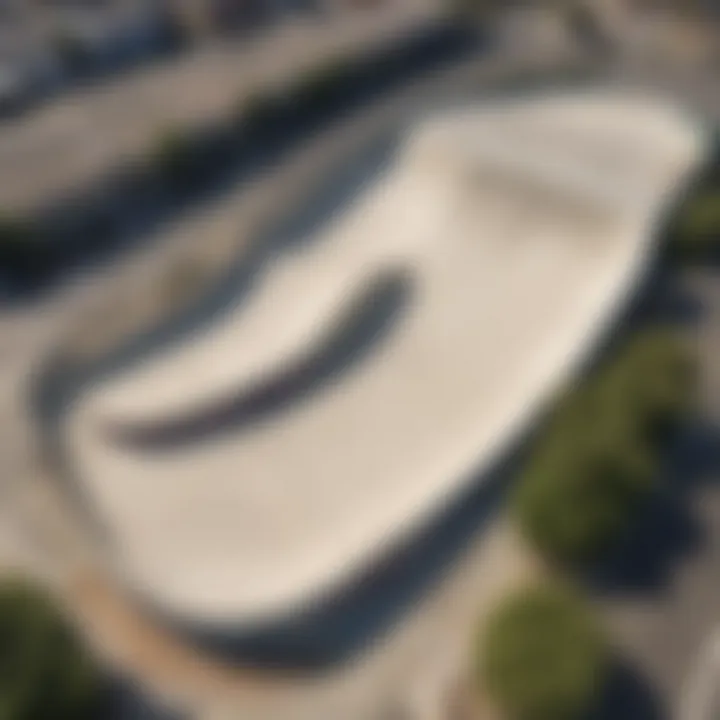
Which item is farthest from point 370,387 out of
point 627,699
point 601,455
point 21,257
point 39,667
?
point 21,257

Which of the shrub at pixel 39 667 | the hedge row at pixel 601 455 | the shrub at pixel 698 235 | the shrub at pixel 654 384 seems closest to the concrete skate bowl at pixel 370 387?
the hedge row at pixel 601 455

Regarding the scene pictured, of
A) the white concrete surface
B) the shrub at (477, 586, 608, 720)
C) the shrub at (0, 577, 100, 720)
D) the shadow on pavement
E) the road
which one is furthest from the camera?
the road

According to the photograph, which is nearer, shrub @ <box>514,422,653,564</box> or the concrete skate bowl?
shrub @ <box>514,422,653,564</box>

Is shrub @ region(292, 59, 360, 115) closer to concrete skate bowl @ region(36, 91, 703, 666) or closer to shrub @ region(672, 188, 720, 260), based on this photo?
concrete skate bowl @ region(36, 91, 703, 666)

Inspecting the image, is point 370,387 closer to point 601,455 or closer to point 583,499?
point 601,455

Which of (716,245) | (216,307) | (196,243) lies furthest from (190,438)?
(716,245)

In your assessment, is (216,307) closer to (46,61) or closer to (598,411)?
A: (598,411)

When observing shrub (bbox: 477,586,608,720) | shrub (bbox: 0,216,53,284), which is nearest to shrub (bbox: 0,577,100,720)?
shrub (bbox: 477,586,608,720)
